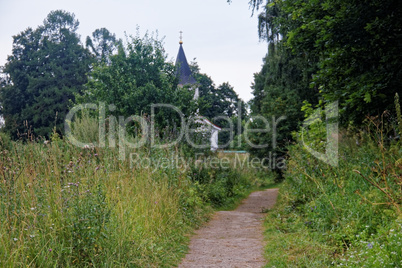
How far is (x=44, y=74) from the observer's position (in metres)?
39.5

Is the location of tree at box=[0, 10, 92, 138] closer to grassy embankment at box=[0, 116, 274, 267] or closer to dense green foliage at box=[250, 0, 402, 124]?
grassy embankment at box=[0, 116, 274, 267]

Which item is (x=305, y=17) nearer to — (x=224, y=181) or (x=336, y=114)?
(x=336, y=114)

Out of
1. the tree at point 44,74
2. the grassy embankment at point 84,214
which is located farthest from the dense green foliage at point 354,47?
the tree at point 44,74

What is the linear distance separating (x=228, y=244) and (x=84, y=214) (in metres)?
2.77

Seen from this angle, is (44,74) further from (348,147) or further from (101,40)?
(348,147)

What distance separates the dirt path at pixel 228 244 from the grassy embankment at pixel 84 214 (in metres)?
0.24

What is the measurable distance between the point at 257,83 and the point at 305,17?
3081 centimetres

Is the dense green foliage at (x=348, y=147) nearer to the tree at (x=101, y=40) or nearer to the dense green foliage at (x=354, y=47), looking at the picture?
the dense green foliage at (x=354, y=47)

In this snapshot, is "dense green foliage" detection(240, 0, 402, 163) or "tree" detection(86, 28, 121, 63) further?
"tree" detection(86, 28, 121, 63)

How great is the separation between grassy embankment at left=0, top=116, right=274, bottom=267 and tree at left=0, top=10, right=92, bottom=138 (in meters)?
31.2

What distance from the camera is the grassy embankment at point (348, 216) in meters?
3.76

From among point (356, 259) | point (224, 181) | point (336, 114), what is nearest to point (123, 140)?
point (336, 114)

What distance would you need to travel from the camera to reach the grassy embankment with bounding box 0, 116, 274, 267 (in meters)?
3.46

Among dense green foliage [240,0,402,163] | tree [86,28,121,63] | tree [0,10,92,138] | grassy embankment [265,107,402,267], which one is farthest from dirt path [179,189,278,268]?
tree [86,28,121,63]
